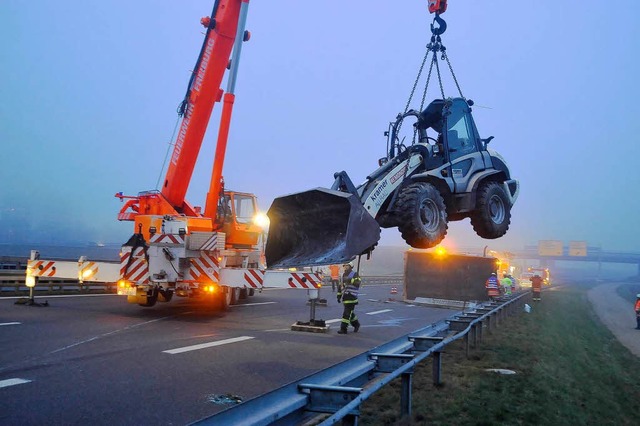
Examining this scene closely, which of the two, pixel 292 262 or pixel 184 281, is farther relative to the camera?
pixel 184 281

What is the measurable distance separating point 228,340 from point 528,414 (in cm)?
597

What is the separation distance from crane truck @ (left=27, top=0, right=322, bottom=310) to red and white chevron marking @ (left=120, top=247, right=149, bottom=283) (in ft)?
0.07

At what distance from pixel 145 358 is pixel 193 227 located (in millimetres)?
5034

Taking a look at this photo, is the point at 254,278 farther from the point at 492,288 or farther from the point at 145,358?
the point at 492,288

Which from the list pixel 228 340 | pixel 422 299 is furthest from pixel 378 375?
pixel 422 299

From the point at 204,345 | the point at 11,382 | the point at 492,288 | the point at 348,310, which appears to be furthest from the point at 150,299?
the point at 492,288

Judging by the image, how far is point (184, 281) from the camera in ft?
41.4

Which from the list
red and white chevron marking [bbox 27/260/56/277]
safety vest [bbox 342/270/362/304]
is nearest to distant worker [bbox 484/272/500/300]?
safety vest [bbox 342/270/362/304]

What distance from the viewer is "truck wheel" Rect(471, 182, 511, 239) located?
385 centimetres

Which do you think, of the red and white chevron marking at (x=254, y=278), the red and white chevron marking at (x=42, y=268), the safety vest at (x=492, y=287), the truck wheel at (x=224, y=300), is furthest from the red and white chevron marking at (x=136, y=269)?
the safety vest at (x=492, y=287)

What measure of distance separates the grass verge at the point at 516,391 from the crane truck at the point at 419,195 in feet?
9.46

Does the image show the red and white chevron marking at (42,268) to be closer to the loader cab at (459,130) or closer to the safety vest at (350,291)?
the safety vest at (350,291)

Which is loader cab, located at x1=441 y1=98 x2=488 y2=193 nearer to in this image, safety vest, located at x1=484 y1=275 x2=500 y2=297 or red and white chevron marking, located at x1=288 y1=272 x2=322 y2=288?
red and white chevron marking, located at x1=288 y1=272 x2=322 y2=288

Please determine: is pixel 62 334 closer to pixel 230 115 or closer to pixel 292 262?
pixel 230 115
